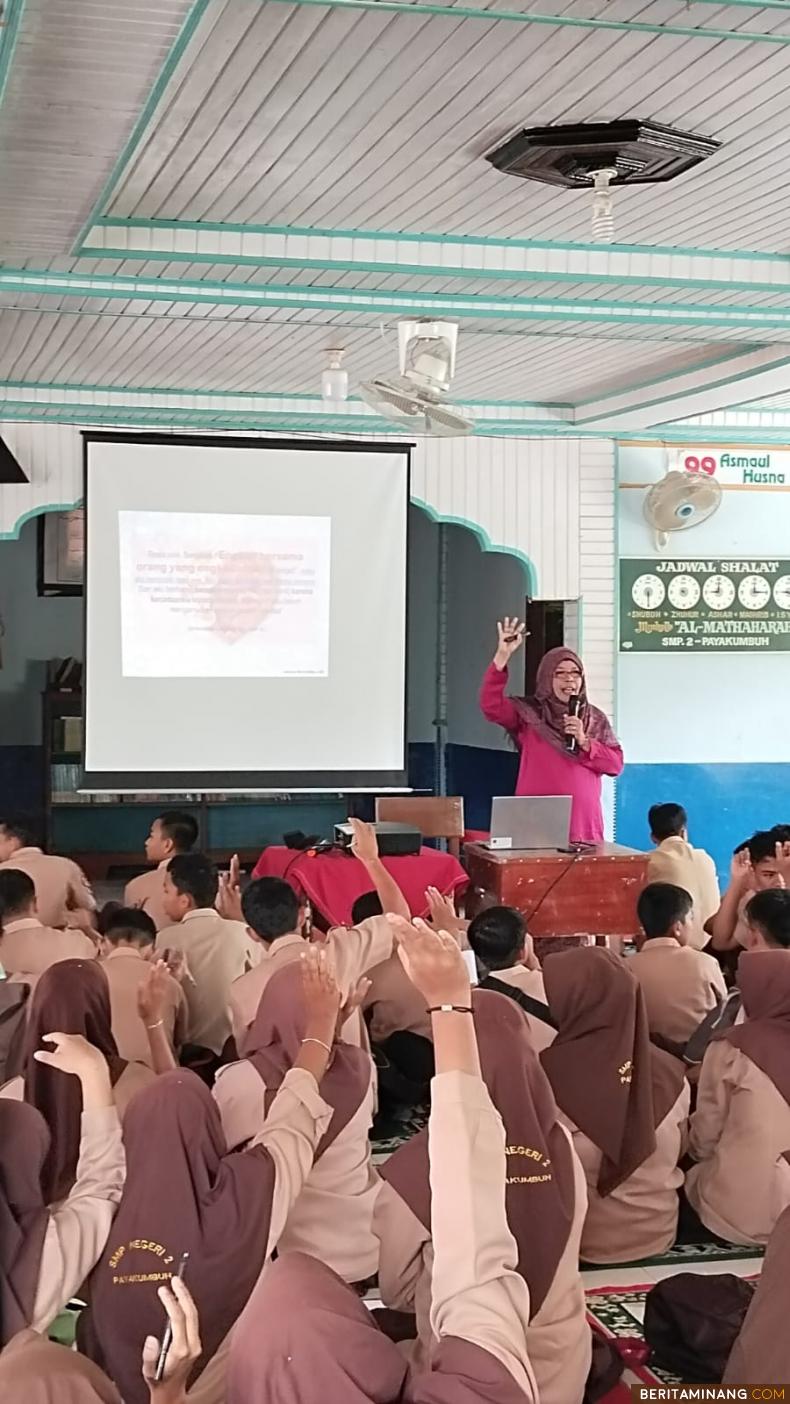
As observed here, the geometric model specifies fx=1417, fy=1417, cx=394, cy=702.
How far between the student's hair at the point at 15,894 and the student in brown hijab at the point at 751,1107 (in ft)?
6.53

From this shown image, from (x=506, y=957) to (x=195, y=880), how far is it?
116 centimetres

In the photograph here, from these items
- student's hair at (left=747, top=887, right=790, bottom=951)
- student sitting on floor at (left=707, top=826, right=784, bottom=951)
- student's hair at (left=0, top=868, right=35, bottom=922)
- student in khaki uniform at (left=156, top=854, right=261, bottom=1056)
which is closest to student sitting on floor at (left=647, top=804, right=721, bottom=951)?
student sitting on floor at (left=707, top=826, right=784, bottom=951)

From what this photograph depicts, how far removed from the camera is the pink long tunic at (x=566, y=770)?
6027 mm

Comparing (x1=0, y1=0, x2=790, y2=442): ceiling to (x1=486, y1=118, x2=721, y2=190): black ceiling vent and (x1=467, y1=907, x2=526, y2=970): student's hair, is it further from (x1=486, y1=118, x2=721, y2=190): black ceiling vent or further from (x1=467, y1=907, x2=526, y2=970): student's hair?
(x1=467, y1=907, x2=526, y2=970): student's hair

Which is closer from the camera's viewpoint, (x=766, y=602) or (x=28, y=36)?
(x=28, y=36)

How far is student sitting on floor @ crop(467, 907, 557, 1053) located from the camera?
357 centimetres

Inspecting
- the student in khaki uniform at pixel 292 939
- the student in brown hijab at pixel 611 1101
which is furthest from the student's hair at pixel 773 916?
the student in khaki uniform at pixel 292 939

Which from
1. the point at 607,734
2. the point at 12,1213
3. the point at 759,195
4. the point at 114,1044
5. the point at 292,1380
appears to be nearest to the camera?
the point at 292,1380

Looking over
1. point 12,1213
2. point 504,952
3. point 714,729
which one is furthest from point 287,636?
point 12,1213

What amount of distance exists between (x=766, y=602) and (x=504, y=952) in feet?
16.6

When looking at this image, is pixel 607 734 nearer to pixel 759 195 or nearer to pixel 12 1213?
pixel 759 195

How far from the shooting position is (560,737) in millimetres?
6004

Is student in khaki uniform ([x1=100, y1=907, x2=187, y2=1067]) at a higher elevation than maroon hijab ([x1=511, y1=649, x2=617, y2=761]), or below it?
below

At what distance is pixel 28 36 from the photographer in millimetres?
2762
